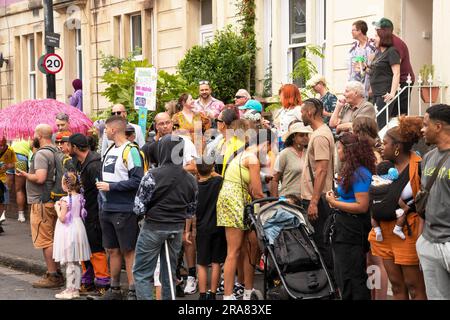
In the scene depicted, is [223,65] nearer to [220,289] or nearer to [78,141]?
[78,141]

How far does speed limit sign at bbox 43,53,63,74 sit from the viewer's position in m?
18.7

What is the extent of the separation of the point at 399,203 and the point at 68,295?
15.9ft

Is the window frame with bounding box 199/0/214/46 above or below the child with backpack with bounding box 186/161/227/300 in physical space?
above

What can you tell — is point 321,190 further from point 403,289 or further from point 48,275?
point 48,275

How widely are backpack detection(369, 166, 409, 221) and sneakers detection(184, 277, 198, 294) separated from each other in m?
3.52

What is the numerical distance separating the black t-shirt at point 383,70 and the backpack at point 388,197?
4.43 meters

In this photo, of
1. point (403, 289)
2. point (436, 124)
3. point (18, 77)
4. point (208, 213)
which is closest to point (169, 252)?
point (208, 213)

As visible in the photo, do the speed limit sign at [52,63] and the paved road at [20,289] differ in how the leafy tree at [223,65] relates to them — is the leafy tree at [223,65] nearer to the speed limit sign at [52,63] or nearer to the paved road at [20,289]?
the speed limit sign at [52,63]

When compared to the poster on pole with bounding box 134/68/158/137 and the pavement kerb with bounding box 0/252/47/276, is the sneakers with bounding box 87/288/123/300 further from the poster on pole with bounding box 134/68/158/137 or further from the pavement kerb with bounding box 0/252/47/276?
the poster on pole with bounding box 134/68/158/137

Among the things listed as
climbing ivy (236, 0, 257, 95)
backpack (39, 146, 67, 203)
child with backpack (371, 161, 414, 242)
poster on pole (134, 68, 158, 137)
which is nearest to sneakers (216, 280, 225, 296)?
backpack (39, 146, 67, 203)

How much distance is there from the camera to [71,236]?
35.5ft

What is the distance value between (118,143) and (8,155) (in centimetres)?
760

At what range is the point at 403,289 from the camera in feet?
26.3

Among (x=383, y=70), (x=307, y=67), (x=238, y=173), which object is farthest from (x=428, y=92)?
(x=238, y=173)
